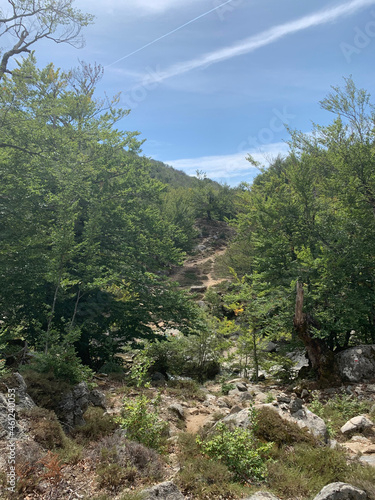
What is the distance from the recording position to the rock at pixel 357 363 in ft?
31.4

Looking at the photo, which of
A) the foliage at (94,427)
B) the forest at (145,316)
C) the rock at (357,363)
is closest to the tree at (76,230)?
the forest at (145,316)

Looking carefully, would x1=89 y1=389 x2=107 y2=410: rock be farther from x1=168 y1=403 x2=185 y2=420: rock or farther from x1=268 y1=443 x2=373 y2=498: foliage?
x1=268 y1=443 x2=373 y2=498: foliage

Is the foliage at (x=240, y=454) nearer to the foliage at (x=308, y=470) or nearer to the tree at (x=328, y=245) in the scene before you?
the foliage at (x=308, y=470)

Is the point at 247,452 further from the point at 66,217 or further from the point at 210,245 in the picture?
the point at 210,245

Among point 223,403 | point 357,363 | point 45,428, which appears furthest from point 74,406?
point 357,363

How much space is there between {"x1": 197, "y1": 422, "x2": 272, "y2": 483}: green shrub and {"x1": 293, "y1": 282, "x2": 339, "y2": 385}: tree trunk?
6.08 metres

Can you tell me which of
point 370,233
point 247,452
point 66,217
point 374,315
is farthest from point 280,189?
point 247,452

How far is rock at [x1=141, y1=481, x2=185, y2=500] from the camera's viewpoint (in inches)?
130

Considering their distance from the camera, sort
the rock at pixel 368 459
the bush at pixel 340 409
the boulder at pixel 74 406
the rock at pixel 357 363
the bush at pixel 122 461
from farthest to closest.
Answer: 1. the rock at pixel 357 363
2. the bush at pixel 340 409
3. the boulder at pixel 74 406
4. the rock at pixel 368 459
5. the bush at pixel 122 461

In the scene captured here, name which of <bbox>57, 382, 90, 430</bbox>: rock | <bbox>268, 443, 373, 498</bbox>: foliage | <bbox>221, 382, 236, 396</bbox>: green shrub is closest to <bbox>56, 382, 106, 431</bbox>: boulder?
<bbox>57, 382, 90, 430</bbox>: rock

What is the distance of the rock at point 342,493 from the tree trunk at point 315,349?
6.57m

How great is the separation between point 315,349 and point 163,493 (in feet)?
28.6

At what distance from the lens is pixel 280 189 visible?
14.7 m

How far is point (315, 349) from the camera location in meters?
10.5
